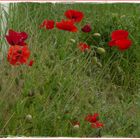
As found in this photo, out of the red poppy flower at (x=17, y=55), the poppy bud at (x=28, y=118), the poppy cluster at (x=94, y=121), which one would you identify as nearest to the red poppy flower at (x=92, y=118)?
the poppy cluster at (x=94, y=121)

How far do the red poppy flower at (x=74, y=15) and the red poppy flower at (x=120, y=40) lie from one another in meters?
0.16

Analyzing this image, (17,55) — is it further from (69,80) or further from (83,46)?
(83,46)

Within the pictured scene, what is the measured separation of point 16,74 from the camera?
106 inches

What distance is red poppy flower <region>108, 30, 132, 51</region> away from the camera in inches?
114

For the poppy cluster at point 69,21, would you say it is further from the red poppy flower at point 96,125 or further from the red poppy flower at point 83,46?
the red poppy flower at point 96,125

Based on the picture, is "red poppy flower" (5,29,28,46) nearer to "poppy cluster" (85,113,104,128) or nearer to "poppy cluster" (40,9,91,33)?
"poppy cluster" (40,9,91,33)

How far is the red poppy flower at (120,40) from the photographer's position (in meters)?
2.91

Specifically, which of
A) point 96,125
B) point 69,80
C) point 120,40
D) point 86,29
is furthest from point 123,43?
point 96,125

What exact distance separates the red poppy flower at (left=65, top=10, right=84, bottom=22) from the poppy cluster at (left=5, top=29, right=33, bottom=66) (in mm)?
263

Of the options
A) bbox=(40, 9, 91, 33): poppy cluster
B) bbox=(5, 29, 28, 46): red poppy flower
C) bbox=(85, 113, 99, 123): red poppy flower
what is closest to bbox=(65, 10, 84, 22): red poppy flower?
bbox=(40, 9, 91, 33): poppy cluster

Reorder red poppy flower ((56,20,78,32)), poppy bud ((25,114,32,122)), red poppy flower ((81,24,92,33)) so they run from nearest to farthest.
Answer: poppy bud ((25,114,32,122)), red poppy flower ((56,20,78,32)), red poppy flower ((81,24,92,33))

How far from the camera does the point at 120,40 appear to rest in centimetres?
291

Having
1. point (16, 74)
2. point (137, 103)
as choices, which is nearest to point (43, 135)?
point (16, 74)

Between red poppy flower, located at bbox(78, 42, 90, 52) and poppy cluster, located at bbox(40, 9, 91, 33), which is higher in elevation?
poppy cluster, located at bbox(40, 9, 91, 33)
